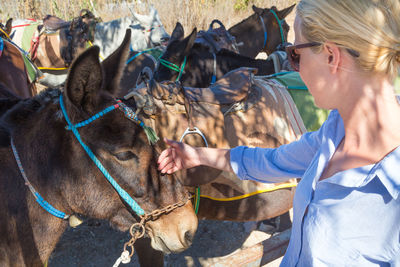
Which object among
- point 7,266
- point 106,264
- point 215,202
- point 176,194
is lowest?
point 106,264

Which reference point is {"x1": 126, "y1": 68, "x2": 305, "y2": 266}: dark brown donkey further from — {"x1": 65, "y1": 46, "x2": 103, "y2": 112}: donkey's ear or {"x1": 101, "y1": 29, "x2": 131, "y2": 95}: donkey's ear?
{"x1": 65, "y1": 46, "x2": 103, "y2": 112}: donkey's ear

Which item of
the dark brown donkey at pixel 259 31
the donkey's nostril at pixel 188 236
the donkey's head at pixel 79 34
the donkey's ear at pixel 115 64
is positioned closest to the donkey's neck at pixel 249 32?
the dark brown donkey at pixel 259 31

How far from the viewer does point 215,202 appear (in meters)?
2.45

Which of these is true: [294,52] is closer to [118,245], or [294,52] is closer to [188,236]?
[188,236]

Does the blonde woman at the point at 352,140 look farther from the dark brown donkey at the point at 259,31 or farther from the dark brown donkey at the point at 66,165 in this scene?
the dark brown donkey at the point at 259,31

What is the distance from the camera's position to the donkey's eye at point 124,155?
5.12 feet

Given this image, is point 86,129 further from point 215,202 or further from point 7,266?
point 215,202

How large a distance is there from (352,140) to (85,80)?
1200 millimetres

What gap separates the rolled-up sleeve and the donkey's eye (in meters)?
0.59

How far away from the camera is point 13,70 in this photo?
3.70 metres

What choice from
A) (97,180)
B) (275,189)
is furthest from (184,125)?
(275,189)

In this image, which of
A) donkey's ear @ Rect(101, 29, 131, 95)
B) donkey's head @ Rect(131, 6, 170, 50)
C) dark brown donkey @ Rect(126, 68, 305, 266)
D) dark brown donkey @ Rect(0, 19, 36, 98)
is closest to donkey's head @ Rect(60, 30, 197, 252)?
donkey's ear @ Rect(101, 29, 131, 95)

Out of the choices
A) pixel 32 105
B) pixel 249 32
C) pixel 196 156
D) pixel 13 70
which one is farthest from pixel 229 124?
pixel 249 32

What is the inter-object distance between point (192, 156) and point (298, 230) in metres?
0.77
